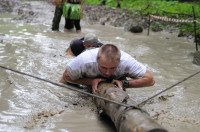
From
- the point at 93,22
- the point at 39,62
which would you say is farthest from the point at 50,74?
the point at 93,22

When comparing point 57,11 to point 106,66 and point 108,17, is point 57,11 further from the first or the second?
point 106,66

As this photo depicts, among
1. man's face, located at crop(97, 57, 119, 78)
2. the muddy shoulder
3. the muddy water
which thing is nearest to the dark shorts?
the muddy water

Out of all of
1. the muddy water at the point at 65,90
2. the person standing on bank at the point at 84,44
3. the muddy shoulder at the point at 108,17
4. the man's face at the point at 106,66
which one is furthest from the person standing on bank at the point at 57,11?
the man's face at the point at 106,66

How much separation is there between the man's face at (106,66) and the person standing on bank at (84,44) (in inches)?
36.6

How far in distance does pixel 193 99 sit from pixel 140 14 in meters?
6.84

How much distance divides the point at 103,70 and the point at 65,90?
899 millimetres

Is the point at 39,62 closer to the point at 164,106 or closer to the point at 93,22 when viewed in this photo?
the point at 164,106

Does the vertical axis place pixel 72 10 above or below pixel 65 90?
above

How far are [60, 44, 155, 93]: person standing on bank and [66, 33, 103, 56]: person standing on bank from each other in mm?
719

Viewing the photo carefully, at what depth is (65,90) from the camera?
3.50 metres

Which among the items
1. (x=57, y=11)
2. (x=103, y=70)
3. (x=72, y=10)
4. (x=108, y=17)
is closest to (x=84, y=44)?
(x=103, y=70)

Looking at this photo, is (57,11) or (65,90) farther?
(57,11)

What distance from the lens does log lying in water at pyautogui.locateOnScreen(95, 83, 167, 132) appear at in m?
1.90

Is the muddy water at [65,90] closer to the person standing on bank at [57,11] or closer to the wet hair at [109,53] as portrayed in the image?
the wet hair at [109,53]
